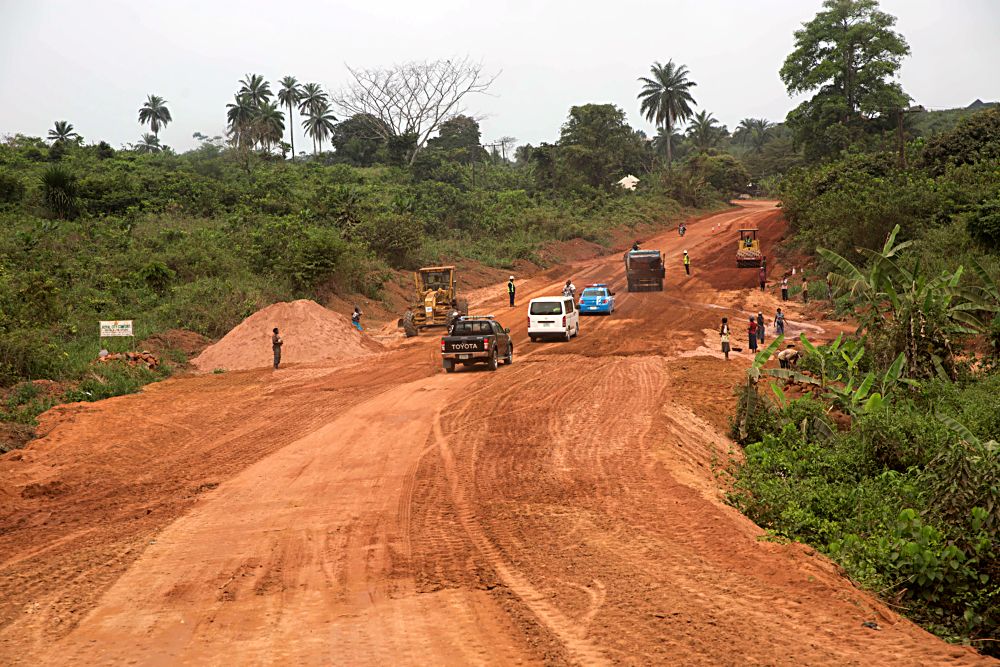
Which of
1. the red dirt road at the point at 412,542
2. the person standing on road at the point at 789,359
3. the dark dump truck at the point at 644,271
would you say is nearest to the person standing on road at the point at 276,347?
the red dirt road at the point at 412,542

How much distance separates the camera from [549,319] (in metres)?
30.7

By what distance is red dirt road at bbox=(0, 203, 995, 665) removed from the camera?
7762 millimetres

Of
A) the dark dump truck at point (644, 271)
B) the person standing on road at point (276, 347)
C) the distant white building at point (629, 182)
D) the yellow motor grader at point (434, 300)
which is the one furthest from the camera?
the distant white building at point (629, 182)

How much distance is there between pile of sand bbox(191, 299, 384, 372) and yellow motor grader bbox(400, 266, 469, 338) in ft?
10.6

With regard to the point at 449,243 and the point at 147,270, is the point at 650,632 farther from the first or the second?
A: the point at 449,243

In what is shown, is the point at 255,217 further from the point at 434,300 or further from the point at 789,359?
the point at 789,359

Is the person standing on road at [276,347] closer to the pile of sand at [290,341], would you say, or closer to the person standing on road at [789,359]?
the pile of sand at [290,341]

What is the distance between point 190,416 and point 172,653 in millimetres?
13175

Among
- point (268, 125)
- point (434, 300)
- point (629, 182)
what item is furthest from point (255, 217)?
point (629, 182)

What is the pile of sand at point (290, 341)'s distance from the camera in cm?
2827

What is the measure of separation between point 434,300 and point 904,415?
2211 centimetres

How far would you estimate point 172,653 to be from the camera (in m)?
7.64

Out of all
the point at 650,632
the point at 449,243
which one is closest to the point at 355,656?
the point at 650,632

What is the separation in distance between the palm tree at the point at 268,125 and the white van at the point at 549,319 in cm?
4819
